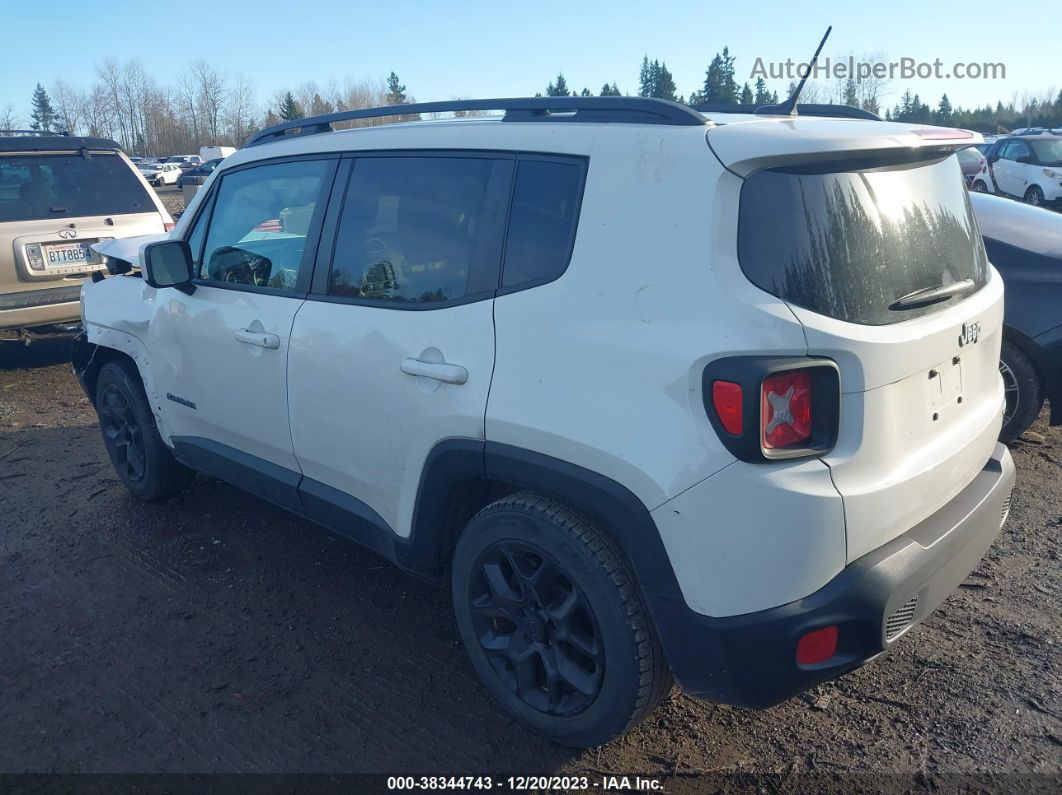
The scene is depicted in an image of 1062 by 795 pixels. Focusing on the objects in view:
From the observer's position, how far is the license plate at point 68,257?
7.25 m

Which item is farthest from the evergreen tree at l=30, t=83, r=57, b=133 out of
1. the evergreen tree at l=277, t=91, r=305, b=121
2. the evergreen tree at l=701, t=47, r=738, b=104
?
the evergreen tree at l=701, t=47, r=738, b=104

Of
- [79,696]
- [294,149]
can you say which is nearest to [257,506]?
[79,696]

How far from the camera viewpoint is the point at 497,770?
2.69 m

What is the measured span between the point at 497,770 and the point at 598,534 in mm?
869

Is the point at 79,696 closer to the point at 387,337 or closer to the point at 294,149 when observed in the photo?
the point at 387,337

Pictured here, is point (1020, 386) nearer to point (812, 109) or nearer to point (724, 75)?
point (812, 109)

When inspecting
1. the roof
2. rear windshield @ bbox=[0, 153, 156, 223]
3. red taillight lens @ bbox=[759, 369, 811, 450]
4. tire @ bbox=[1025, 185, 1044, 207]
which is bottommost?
tire @ bbox=[1025, 185, 1044, 207]

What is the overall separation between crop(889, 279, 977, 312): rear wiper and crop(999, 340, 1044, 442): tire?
2.33 m

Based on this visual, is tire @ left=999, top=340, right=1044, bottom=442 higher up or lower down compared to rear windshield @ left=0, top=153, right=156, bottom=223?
lower down

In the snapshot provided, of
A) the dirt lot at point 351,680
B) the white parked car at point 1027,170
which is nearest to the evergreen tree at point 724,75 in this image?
the white parked car at point 1027,170

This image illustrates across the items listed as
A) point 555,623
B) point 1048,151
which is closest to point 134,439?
→ point 555,623

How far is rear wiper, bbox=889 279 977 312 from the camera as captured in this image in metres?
2.38

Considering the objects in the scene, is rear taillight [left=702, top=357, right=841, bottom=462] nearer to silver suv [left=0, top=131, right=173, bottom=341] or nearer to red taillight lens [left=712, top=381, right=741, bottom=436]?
red taillight lens [left=712, top=381, right=741, bottom=436]

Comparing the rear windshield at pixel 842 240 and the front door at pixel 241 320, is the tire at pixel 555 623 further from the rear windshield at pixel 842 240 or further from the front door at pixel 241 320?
the front door at pixel 241 320
